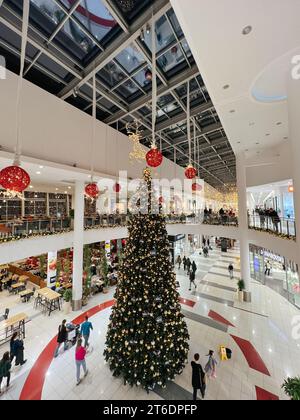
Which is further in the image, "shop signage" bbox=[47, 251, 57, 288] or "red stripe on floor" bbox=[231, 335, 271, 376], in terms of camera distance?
"shop signage" bbox=[47, 251, 57, 288]

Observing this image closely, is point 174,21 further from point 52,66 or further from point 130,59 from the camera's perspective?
point 52,66

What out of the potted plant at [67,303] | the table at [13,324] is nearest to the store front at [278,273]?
the potted plant at [67,303]

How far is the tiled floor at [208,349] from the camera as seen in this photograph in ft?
15.7

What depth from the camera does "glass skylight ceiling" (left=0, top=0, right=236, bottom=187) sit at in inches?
164

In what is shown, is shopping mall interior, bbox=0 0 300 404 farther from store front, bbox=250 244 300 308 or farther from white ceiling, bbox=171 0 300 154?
A: store front, bbox=250 244 300 308

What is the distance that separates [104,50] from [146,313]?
7.28 metres

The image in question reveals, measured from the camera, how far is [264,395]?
184 inches

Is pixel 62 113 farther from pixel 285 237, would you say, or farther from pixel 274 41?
pixel 285 237

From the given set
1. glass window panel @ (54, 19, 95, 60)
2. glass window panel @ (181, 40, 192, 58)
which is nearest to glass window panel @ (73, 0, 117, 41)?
glass window panel @ (54, 19, 95, 60)

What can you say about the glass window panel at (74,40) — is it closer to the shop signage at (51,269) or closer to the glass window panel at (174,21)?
the glass window panel at (174,21)

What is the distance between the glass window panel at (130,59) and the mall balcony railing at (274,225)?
7474 mm

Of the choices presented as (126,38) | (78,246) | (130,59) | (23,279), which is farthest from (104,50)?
(23,279)

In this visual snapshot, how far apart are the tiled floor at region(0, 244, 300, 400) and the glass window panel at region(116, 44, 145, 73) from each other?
31.9ft
